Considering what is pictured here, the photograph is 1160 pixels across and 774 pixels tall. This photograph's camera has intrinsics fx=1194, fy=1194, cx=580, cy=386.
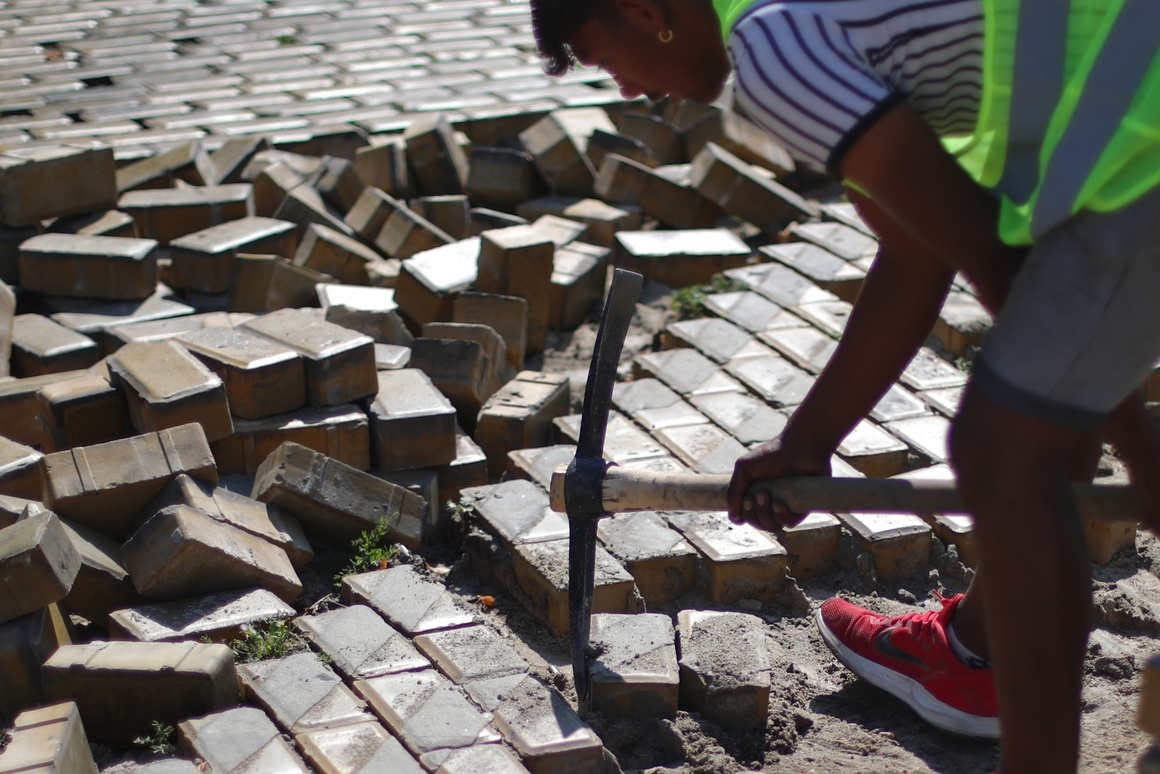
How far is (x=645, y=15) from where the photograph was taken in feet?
6.71

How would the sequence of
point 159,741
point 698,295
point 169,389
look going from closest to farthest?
point 159,741 < point 169,389 < point 698,295

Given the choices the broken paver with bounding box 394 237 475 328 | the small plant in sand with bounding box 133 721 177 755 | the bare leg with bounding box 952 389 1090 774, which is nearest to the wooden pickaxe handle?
the bare leg with bounding box 952 389 1090 774

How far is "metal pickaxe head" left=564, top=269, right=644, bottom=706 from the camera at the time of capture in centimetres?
270

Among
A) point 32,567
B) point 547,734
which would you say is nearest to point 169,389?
point 32,567

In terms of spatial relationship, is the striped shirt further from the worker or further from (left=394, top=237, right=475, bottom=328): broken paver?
(left=394, top=237, right=475, bottom=328): broken paver

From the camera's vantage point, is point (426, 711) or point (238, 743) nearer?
point (238, 743)

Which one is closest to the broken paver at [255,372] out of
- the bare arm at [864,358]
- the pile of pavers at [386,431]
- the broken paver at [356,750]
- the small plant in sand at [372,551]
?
the pile of pavers at [386,431]

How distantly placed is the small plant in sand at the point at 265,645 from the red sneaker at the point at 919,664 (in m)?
1.31

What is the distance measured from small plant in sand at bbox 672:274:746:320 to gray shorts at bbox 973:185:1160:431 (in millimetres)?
2970

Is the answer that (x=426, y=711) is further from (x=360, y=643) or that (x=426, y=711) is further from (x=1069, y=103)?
(x=1069, y=103)

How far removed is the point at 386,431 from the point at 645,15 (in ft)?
6.23

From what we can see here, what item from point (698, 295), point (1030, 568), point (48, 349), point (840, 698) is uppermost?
point (1030, 568)

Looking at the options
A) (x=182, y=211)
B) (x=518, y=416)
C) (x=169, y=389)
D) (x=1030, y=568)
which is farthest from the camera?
(x=182, y=211)

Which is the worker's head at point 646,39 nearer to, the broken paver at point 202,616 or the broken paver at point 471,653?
the broken paver at point 471,653
